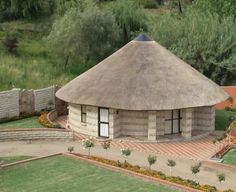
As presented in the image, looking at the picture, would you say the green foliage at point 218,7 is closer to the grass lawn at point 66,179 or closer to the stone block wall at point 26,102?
the stone block wall at point 26,102

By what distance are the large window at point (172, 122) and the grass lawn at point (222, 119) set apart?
366 cm

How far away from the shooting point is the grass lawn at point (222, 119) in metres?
34.0

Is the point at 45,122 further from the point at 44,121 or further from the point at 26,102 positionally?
the point at 26,102

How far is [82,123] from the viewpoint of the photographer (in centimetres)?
3144

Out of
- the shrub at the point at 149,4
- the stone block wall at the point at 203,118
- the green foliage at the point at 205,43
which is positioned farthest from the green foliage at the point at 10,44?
the shrub at the point at 149,4

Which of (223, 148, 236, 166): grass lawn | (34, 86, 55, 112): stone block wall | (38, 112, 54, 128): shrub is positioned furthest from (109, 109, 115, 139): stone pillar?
(34, 86, 55, 112): stone block wall

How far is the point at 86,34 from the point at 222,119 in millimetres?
16052

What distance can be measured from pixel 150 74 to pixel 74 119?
191 inches

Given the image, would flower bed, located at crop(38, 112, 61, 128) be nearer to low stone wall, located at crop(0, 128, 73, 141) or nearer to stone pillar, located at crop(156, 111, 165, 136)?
low stone wall, located at crop(0, 128, 73, 141)

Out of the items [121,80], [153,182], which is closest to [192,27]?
[121,80]

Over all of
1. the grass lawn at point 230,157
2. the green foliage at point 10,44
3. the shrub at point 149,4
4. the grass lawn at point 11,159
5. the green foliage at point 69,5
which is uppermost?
the green foliage at point 69,5

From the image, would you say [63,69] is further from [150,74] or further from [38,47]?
[150,74]

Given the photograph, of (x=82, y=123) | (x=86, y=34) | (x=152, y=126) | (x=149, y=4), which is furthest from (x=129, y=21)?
(x=149, y=4)

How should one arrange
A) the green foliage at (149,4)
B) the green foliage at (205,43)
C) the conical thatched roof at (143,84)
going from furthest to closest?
the green foliage at (149,4), the green foliage at (205,43), the conical thatched roof at (143,84)
